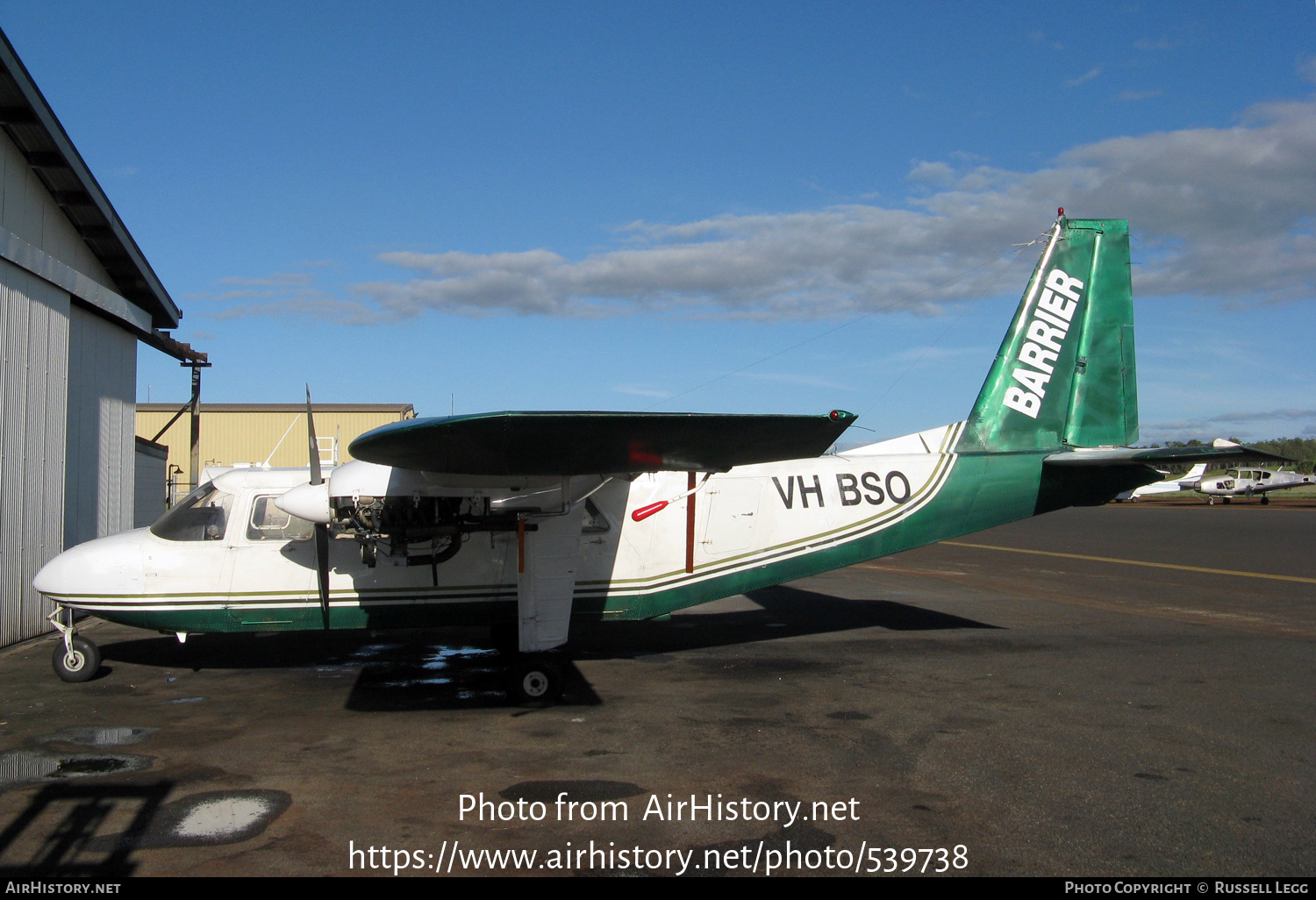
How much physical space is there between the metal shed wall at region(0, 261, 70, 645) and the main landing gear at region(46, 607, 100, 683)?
85.7 inches

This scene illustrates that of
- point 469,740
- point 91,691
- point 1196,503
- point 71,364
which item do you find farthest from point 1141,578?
point 1196,503

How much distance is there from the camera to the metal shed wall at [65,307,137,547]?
1320cm

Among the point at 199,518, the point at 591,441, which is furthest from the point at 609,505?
the point at 199,518

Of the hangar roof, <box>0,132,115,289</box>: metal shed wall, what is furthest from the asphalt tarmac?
the hangar roof

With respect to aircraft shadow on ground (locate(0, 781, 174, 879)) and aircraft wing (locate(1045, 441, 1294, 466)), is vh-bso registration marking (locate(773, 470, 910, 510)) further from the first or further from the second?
aircraft shadow on ground (locate(0, 781, 174, 879))

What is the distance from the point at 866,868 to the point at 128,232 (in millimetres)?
14727

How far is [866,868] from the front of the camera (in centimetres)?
493

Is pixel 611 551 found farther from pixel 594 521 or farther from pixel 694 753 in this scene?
pixel 694 753

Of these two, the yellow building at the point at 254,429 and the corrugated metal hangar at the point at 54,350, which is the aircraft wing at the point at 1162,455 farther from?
the yellow building at the point at 254,429

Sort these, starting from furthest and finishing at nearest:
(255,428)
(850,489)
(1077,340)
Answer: (255,428)
(1077,340)
(850,489)

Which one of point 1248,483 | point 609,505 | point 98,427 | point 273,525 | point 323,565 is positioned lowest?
point 1248,483

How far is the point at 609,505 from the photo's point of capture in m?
9.83

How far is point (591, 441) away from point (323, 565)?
348 cm

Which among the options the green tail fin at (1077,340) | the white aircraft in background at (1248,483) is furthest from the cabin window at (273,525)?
the white aircraft in background at (1248,483)
